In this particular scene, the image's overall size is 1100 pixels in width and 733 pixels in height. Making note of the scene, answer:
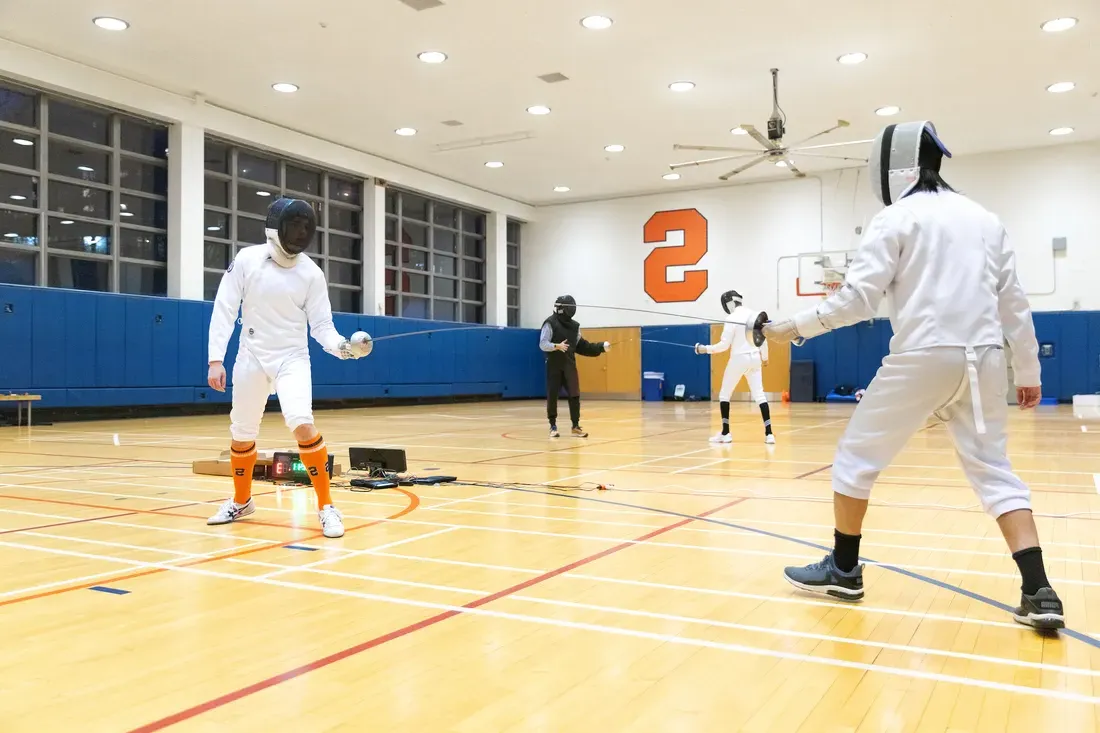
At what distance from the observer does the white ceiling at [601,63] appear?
421 inches

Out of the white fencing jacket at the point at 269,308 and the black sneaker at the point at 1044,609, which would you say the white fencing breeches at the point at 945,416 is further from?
the white fencing jacket at the point at 269,308

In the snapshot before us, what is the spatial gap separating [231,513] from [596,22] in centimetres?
848

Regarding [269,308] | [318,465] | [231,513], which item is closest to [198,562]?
[318,465]

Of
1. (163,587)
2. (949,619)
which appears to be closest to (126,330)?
(163,587)

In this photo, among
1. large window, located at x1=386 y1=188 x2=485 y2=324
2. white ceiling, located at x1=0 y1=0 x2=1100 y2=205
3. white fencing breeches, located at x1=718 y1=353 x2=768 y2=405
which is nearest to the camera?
white fencing breeches, located at x1=718 y1=353 x2=768 y2=405

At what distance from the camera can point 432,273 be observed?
20062 millimetres

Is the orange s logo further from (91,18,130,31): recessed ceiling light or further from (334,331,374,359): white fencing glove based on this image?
(334,331,374,359): white fencing glove

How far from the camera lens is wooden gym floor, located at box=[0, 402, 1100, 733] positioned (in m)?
2.04

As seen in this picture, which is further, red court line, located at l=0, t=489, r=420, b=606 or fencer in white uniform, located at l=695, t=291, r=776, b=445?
fencer in white uniform, located at l=695, t=291, r=776, b=445

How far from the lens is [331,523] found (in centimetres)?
414

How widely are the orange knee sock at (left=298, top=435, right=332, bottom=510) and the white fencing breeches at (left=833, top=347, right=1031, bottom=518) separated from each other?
252 cm

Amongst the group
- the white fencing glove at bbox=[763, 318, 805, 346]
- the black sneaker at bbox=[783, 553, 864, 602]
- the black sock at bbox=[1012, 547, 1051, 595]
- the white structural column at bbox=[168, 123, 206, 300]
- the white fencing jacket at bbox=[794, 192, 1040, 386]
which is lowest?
the black sneaker at bbox=[783, 553, 864, 602]

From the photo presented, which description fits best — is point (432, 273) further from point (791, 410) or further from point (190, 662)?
point (190, 662)

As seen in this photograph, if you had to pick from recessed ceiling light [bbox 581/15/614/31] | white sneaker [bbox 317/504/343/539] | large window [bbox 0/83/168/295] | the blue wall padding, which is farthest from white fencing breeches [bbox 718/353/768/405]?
large window [bbox 0/83/168/295]
